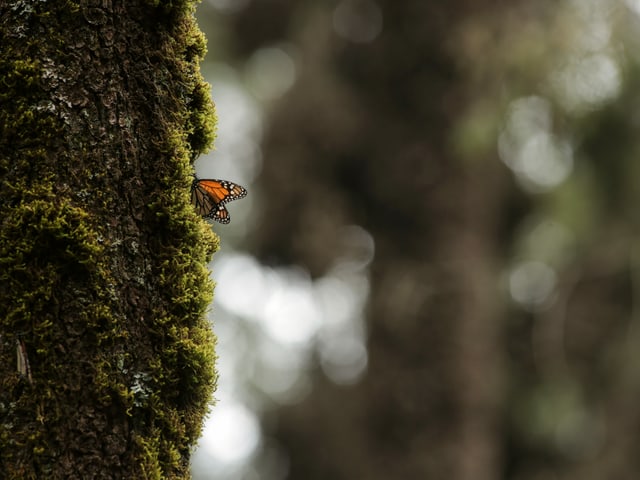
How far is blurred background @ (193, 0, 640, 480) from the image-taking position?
684 cm

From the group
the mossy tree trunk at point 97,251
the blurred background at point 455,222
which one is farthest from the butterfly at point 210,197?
the blurred background at point 455,222

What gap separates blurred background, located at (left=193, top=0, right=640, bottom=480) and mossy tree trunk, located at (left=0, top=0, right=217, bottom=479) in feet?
16.8

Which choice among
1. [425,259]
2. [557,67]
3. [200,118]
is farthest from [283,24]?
[200,118]

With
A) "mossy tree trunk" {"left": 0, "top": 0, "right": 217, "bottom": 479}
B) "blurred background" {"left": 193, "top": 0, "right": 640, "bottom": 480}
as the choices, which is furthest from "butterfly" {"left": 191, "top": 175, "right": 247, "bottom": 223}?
"blurred background" {"left": 193, "top": 0, "right": 640, "bottom": 480}

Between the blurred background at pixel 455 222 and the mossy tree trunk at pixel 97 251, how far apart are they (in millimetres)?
5122

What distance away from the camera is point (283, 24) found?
10.5 meters

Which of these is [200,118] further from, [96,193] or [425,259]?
[425,259]

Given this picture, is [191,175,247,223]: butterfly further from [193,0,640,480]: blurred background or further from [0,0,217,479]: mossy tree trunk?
[193,0,640,480]: blurred background

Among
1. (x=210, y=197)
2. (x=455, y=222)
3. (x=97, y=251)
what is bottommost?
(x=97, y=251)

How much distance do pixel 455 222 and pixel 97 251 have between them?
7.28 m

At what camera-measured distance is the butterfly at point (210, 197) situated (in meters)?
1.97

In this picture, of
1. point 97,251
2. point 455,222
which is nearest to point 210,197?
point 97,251

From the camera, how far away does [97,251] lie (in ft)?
5.61

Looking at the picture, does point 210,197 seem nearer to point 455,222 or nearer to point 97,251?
point 97,251
